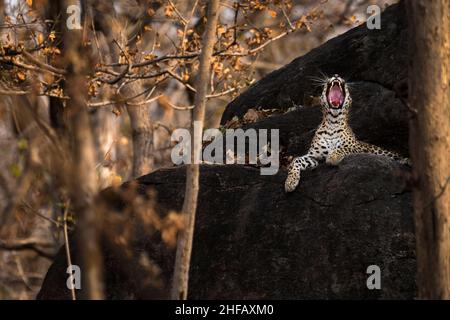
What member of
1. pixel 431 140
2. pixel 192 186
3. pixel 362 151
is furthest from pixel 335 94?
pixel 431 140

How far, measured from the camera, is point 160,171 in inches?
565

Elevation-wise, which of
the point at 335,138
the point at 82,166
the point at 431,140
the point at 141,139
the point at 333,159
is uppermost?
the point at 141,139

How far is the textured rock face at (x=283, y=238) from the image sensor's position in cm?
1245

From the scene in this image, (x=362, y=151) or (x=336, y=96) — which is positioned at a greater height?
(x=336, y=96)

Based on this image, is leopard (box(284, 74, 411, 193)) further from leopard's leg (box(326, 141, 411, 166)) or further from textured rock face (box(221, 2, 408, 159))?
textured rock face (box(221, 2, 408, 159))

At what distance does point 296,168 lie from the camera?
13.5 meters

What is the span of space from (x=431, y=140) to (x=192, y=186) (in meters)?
2.62

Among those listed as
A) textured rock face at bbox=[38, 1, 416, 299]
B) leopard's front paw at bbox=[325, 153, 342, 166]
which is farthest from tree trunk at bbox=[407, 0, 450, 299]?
leopard's front paw at bbox=[325, 153, 342, 166]

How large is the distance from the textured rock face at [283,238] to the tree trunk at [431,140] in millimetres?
1869

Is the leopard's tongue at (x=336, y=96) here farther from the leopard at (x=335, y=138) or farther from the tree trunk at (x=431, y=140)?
the tree trunk at (x=431, y=140)

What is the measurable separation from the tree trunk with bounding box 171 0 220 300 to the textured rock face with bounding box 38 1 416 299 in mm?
974

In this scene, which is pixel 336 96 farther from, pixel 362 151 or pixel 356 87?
pixel 356 87
